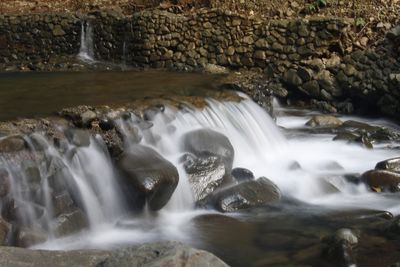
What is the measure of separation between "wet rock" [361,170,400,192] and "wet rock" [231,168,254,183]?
1465 mm

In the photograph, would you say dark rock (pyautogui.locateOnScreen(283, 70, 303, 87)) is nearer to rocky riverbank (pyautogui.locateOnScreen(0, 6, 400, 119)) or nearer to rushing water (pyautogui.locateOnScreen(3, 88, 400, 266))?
rocky riverbank (pyautogui.locateOnScreen(0, 6, 400, 119))

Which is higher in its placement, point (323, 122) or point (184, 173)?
point (184, 173)

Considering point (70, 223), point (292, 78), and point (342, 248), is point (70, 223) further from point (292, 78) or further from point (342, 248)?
point (292, 78)

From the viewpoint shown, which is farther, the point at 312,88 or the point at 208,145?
the point at 312,88

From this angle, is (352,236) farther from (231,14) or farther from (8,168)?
(231,14)

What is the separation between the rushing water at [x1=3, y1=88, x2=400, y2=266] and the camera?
586 centimetres

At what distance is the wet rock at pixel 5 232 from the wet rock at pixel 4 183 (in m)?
0.37

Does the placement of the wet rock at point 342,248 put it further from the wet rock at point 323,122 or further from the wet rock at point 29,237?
the wet rock at point 323,122

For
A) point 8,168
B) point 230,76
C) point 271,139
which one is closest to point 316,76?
point 230,76

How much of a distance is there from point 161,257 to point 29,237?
2.35m

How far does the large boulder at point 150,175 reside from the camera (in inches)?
248

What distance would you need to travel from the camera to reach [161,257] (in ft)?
11.1

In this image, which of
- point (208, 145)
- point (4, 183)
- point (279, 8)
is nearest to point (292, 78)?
point (279, 8)

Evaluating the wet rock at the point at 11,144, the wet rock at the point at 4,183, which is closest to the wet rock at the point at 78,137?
the wet rock at the point at 11,144
